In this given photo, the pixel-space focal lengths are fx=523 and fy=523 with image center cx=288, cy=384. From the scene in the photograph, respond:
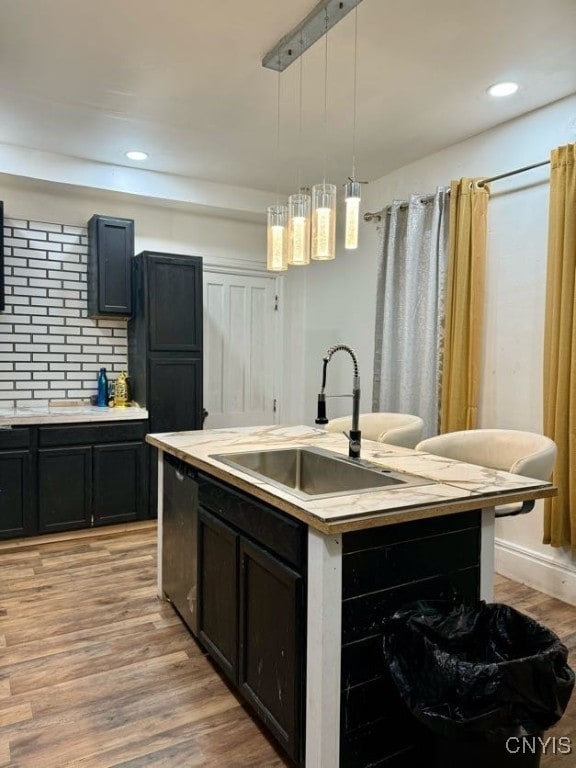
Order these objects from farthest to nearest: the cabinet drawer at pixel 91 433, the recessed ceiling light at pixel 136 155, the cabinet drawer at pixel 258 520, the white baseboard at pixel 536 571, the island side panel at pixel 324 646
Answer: the recessed ceiling light at pixel 136 155 → the cabinet drawer at pixel 91 433 → the white baseboard at pixel 536 571 → the cabinet drawer at pixel 258 520 → the island side panel at pixel 324 646

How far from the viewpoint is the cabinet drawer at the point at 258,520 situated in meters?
1.51

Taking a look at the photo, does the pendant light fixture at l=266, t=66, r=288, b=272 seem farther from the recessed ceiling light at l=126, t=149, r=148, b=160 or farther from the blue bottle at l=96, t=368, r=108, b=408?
the blue bottle at l=96, t=368, r=108, b=408

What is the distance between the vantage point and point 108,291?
400 centimetres

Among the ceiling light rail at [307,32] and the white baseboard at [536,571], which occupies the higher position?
the ceiling light rail at [307,32]

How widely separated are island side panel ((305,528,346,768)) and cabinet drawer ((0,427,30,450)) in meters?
2.77

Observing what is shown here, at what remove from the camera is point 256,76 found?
270 cm

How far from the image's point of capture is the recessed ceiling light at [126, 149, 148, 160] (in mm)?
3728

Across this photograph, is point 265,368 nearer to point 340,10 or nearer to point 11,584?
point 11,584

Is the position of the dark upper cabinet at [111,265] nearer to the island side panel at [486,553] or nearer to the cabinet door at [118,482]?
the cabinet door at [118,482]

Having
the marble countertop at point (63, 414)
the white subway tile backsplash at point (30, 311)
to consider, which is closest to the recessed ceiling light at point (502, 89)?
the marble countertop at point (63, 414)

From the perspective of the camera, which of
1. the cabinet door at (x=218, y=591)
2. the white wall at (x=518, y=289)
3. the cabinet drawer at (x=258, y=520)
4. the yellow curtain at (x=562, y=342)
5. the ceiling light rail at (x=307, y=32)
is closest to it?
the cabinet drawer at (x=258, y=520)

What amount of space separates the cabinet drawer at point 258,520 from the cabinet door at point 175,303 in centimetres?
206

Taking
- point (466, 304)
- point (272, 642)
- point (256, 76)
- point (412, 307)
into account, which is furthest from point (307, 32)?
point (272, 642)

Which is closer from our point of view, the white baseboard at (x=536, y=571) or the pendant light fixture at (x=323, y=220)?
the pendant light fixture at (x=323, y=220)
